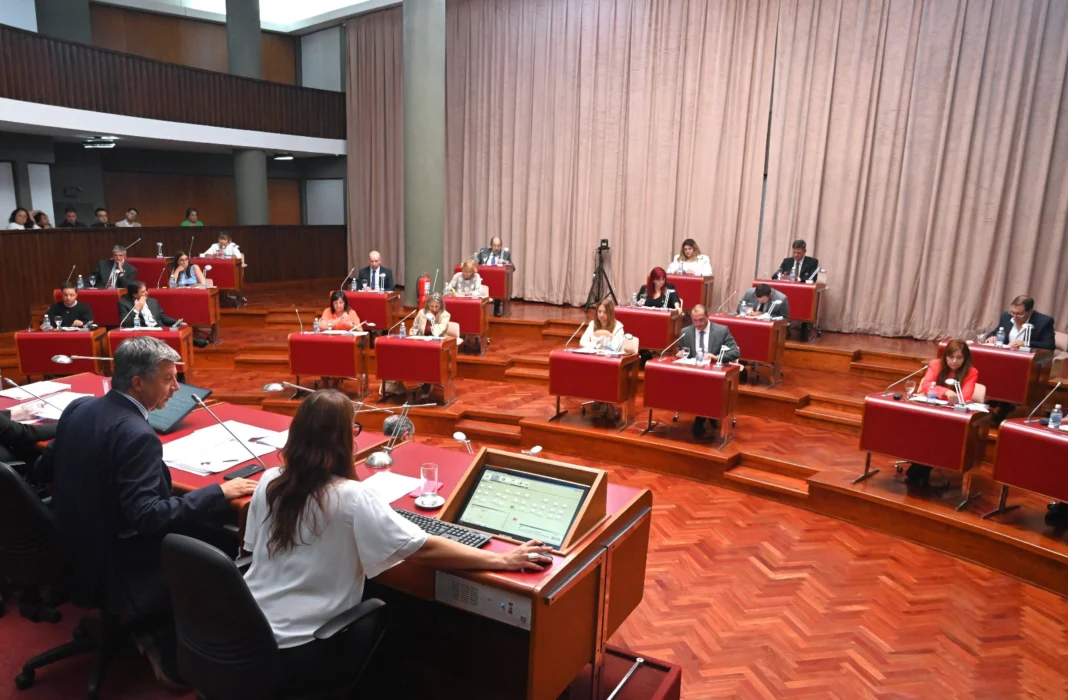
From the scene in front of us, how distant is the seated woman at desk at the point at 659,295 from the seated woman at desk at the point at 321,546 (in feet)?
18.8

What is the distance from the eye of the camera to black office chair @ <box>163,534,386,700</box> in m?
1.86

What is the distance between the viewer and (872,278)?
8.92m

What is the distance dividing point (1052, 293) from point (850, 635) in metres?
6.16

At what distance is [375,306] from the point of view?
8.45 meters

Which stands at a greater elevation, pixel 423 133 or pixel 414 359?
pixel 423 133

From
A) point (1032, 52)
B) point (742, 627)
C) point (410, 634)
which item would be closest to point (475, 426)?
point (742, 627)

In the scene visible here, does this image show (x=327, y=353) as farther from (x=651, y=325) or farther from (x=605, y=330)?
(x=651, y=325)

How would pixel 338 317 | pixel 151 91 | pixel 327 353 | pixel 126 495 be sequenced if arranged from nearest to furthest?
pixel 126 495
pixel 327 353
pixel 338 317
pixel 151 91

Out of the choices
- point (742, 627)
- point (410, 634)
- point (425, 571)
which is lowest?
point (742, 627)

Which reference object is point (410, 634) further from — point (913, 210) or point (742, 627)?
point (913, 210)

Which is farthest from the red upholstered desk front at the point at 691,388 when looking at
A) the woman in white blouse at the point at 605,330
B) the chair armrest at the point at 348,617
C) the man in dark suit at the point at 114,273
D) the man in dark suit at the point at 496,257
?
the man in dark suit at the point at 114,273

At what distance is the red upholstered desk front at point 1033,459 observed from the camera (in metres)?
4.25

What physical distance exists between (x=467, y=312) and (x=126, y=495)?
5791mm

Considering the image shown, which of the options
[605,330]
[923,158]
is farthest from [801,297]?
[605,330]
